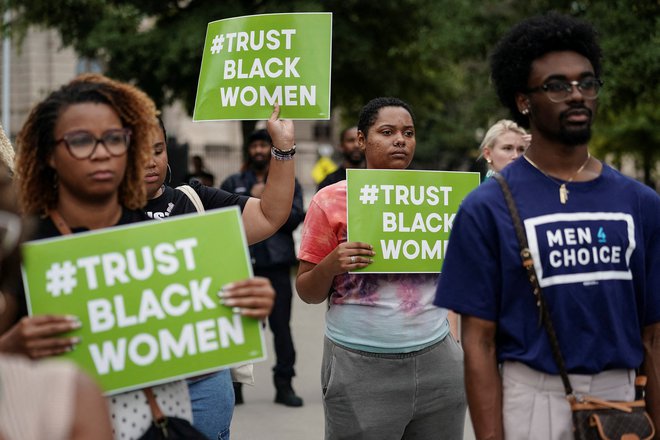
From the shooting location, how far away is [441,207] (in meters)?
4.85

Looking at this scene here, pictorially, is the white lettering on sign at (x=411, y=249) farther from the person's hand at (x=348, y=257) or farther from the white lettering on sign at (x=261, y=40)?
the white lettering on sign at (x=261, y=40)

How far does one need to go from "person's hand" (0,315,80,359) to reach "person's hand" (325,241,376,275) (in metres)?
1.68

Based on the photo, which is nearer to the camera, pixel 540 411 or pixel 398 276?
pixel 540 411

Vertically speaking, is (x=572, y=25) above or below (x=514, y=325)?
above

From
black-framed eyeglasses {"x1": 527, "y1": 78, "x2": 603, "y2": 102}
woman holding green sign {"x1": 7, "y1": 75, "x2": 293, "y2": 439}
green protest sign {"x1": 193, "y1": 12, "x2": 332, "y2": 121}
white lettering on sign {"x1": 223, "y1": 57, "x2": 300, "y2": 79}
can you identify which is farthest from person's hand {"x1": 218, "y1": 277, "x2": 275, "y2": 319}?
white lettering on sign {"x1": 223, "y1": 57, "x2": 300, "y2": 79}

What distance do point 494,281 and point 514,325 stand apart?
15 centimetres

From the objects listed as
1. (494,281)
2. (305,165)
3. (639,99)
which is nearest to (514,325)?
(494,281)

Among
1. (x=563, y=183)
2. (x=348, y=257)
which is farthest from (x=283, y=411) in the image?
(x=563, y=183)

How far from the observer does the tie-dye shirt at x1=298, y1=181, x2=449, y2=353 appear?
448cm

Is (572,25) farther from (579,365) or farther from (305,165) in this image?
(305,165)

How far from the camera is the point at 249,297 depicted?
9.99 feet

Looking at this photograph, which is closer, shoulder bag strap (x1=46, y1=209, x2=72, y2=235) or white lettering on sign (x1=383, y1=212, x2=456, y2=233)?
shoulder bag strap (x1=46, y1=209, x2=72, y2=235)

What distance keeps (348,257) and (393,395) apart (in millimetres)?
609

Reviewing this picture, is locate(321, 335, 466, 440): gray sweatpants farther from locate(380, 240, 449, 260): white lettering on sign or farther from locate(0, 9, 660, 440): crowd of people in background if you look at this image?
locate(0, 9, 660, 440): crowd of people in background
